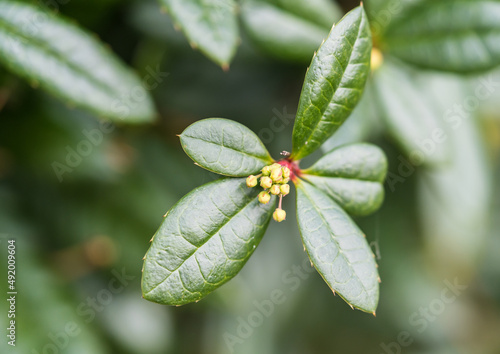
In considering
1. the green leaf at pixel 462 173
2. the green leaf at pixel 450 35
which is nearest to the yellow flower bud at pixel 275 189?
the green leaf at pixel 450 35

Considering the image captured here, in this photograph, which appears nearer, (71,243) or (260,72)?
(71,243)

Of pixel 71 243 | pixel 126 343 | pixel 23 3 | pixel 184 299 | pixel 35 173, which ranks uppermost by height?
pixel 23 3

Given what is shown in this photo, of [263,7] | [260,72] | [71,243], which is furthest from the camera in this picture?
[260,72]

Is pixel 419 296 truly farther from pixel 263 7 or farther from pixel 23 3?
pixel 23 3

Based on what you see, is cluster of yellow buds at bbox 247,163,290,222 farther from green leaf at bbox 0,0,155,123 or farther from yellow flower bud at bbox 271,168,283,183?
green leaf at bbox 0,0,155,123

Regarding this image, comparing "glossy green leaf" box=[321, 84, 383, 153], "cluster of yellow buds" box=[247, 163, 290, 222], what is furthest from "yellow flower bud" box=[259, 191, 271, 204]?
"glossy green leaf" box=[321, 84, 383, 153]

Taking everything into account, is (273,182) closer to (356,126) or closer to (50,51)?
(356,126)

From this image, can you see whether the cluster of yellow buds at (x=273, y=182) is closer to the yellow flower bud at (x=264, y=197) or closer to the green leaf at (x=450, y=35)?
the yellow flower bud at (x=264, y=197)

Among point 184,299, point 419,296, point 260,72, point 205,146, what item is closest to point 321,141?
point 205,146
